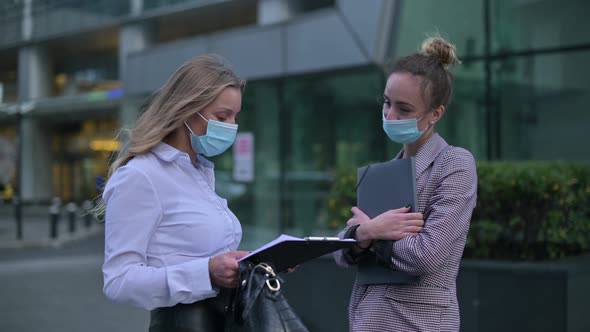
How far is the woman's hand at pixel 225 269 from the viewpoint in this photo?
2.21 m

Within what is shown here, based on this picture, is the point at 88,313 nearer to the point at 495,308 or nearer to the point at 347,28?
the point at 495,308

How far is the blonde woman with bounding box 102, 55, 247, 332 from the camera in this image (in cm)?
223

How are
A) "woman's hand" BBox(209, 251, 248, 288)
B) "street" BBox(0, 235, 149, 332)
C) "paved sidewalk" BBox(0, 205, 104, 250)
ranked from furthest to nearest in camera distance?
"paved sidewalk" BBox(0, 205, 104, 250) < "street" BBox(0, 235, 149, 332) < "woman's hand" BBox(209, 251, 248, 288)

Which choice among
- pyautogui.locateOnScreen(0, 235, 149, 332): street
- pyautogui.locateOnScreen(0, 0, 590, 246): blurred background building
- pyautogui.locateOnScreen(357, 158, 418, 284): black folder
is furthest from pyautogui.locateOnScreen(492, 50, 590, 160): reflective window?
pyautogui.locateOnScreen(357, 158, 418, 284): black folder

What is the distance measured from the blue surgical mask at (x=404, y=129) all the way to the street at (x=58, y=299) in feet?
16.7

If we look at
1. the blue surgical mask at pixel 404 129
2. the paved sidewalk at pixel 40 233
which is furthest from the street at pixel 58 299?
the blue surgical mask at pixel 404 129

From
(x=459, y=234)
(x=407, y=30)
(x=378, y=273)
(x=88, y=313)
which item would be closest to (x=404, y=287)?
(x=378, y=273)

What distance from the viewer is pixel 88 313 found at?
8164 millimetres

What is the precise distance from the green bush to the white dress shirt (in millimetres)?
4496

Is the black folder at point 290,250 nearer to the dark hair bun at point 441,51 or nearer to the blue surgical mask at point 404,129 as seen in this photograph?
the blue surgical mask at point 404,129

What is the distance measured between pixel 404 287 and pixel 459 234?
275 millimetres

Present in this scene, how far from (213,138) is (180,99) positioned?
0.18 meters

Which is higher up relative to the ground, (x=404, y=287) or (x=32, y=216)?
(x=404, y=287)

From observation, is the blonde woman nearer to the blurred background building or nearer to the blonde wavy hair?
the blonde wavy hair
